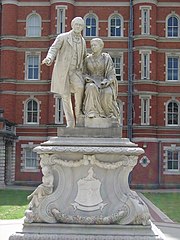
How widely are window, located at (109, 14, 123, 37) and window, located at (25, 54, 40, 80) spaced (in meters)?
6.43

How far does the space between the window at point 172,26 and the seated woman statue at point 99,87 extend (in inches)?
1191

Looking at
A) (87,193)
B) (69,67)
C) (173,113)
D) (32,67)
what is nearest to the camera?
(87,193)

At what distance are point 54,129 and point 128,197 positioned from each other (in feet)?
95.7

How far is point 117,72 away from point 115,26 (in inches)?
149

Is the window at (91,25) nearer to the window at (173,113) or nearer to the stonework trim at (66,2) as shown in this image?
the stonework trim at (66,2)

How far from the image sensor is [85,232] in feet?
32.2

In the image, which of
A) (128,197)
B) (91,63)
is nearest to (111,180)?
(128,197)

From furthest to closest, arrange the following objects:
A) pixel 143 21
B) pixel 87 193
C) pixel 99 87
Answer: pixel 143 21, pixel 99 87, pixel 87 193

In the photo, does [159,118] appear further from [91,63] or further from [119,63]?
[91,63]

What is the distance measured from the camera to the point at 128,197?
401 inches

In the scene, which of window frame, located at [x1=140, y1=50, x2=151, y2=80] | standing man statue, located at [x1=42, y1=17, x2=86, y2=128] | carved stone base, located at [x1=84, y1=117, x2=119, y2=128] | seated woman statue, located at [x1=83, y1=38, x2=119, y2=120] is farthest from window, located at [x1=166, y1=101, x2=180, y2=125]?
carved stone base, located at [x1=84, y1=117, x2=119, y2=128]

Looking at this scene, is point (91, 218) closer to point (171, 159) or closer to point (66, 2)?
point (171, 159)

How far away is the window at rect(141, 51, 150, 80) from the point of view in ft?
128

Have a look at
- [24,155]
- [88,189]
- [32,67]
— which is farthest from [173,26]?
[88,189]
